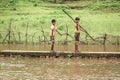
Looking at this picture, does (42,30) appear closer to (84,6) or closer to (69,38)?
(69,38)

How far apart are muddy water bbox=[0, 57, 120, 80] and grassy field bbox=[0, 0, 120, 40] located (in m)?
8.39

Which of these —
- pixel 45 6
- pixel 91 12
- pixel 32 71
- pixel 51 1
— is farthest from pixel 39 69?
pixel 51 1

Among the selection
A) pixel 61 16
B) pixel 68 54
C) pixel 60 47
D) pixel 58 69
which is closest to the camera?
pixel 58 69

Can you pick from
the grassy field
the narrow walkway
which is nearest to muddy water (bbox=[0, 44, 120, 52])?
the grassy field

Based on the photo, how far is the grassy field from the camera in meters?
27.8

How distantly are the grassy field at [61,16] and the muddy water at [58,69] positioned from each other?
8389mm

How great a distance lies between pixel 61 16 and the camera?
Result: 30.1 meters

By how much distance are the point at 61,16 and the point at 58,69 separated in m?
14.9

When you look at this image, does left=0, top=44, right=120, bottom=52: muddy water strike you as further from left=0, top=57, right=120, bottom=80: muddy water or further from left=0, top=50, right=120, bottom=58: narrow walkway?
left=0, top=57, right=120, bottom=80: muddy water

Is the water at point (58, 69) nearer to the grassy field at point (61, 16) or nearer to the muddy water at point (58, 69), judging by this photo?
the muddy water at point (58, 69)

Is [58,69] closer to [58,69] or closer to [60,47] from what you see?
[58,69]

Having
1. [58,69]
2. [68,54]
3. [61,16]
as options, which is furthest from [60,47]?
[58,69]

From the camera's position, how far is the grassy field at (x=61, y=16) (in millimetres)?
27812

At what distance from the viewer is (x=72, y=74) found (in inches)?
563
